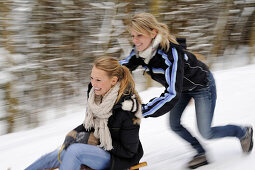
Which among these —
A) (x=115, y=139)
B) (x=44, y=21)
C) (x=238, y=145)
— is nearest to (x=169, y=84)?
(x=115, y=139)

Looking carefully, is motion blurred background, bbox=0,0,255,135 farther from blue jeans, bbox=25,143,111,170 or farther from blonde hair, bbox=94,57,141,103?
blonde hair, bbox=94,57,141,103

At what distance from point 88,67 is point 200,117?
256cm

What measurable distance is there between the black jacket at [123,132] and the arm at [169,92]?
119 mm

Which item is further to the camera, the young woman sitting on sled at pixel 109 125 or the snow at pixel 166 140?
the snow at pixel 166 140

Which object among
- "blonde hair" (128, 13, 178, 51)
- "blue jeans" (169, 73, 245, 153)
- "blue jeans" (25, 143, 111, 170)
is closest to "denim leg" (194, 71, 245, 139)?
"blue jeans" (169, 73, 245, 153)

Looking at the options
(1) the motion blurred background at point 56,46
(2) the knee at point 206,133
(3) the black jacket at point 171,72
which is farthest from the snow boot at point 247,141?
(1) the motion blurred background at point 56,46

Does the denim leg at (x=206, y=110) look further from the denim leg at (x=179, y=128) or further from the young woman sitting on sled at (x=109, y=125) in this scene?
the young woman sitting on sled at (x=109, y=125)

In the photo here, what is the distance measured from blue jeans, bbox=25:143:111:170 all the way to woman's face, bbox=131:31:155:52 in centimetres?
81

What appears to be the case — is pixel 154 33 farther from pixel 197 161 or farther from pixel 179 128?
pixel 197 161

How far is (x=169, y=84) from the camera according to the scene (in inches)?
79.7

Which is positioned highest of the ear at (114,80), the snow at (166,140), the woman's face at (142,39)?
the woman's face at (142,39)

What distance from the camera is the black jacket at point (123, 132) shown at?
198 centimetres

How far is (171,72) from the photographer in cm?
202

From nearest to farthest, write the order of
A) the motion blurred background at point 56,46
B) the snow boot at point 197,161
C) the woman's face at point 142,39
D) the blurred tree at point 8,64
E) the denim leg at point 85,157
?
the denim leg at point 85,157 → the woman's face at point 142,39 → the snow boot at point 197,161 → the blurred tree at point 8,64 → the motion blurred background at point 56,46
